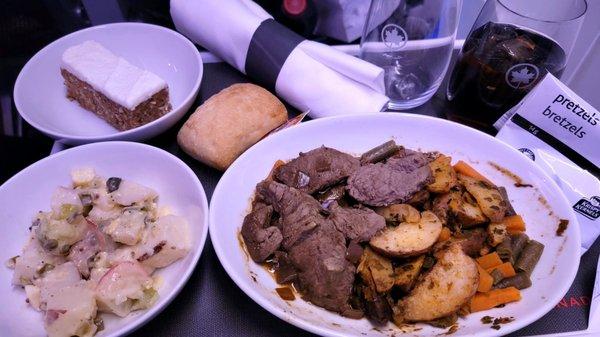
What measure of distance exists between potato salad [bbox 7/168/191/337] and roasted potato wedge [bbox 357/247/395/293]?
0.43 meters

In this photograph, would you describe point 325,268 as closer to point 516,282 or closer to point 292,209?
point 292,209

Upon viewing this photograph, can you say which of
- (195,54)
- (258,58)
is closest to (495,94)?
(258,58)

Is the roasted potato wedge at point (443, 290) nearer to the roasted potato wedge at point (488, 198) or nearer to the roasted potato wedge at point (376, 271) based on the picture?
the roasted potato wedge at point (376, 271)

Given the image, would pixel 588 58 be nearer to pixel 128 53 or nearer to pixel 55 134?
pixel 128 53

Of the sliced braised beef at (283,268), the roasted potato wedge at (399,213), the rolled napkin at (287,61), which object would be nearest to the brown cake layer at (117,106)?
the rolled napkin at (287,61)

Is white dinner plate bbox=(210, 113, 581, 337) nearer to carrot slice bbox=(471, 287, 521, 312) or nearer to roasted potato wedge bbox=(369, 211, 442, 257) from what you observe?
carrot slice bbox=(471, 287, 521, 312)

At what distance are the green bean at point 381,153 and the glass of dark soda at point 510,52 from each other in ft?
0.94

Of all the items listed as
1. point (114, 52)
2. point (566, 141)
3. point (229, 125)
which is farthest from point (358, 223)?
point (114, 52)

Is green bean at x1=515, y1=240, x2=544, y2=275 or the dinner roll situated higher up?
green bean at x1=515, y1=240, x2=544, y2=275

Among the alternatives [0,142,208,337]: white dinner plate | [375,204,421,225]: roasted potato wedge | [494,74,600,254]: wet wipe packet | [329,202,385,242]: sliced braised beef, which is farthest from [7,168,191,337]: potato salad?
[494,74,600,254]: wet wipe packet

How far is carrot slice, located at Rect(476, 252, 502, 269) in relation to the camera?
0.97 m

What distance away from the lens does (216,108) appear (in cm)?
126

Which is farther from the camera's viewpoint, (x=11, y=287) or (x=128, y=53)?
(x=128, y=53)

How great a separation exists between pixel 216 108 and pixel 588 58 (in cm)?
140
